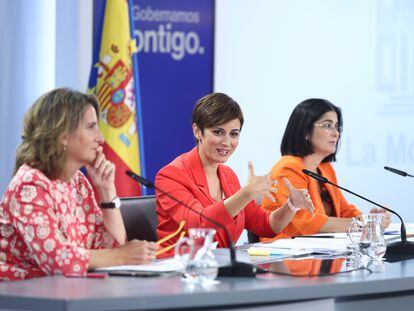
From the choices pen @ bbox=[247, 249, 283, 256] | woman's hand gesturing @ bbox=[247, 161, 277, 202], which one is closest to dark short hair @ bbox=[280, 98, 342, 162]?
woman's hand gesturing @ bbox=[247, 161, 277, 202]

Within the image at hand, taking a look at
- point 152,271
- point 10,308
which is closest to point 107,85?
point 152,271

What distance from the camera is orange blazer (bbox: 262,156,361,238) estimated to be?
3.91m

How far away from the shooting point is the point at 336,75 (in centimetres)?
612

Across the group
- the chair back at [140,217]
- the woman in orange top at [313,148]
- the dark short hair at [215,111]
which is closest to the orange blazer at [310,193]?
the woman in orange top at [313,148]

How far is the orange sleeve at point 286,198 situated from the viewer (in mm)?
3902

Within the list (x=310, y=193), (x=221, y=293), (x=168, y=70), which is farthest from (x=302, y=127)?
(x=221, y=293)

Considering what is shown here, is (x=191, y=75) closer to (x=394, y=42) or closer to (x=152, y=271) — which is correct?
(x=394, y=42)

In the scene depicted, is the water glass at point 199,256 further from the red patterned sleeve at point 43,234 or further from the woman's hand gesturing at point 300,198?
the woman's hand gesturing at point 300,198

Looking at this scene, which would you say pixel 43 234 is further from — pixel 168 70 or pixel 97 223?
pixel 168 70

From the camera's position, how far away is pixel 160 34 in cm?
557

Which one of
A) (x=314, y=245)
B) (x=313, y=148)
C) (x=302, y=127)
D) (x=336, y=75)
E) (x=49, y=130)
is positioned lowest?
(x=314, y=245)

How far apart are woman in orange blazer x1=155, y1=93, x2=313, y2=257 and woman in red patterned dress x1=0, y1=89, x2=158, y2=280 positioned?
0.66 meters

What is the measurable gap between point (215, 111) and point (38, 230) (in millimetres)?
1311

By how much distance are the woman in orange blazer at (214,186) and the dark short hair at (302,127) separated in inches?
22.6
